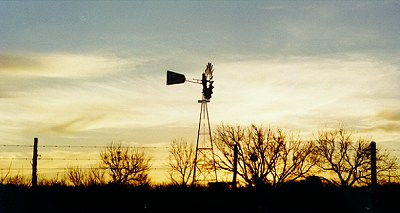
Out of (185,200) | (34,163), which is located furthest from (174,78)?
(185,200)

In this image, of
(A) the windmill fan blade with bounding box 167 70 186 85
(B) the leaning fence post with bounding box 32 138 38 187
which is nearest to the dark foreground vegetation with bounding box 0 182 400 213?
(B) the leaning fence post with bounding box 32 138 38 187

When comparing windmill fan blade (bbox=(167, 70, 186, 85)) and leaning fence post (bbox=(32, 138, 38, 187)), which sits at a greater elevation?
windmill fan blade (bbox=(167, 70, 186, 85))

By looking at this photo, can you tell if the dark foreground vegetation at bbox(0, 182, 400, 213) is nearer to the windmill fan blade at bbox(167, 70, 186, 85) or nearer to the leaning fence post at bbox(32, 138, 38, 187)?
the leaning fence post at bbox(32, 138, 38, 187)

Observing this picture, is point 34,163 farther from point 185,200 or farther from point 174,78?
point 185,200

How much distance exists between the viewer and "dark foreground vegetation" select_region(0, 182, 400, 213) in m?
23.9

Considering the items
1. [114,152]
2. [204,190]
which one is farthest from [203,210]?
[114,152]

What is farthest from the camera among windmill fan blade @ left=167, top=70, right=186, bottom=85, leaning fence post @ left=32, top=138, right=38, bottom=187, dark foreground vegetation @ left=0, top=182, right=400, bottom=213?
windmill fan blade @ left=167, top=70, right=186, bottom=85

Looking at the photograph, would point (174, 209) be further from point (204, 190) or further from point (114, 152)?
point (114, 152)

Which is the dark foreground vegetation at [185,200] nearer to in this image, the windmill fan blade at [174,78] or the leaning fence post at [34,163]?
the leaning fence post at [34,163]

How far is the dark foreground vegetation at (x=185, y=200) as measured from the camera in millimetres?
23938

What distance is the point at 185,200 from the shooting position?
24844mm

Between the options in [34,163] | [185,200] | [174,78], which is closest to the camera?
[185,200]

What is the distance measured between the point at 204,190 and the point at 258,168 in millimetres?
11272

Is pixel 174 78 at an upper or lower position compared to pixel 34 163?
upper
